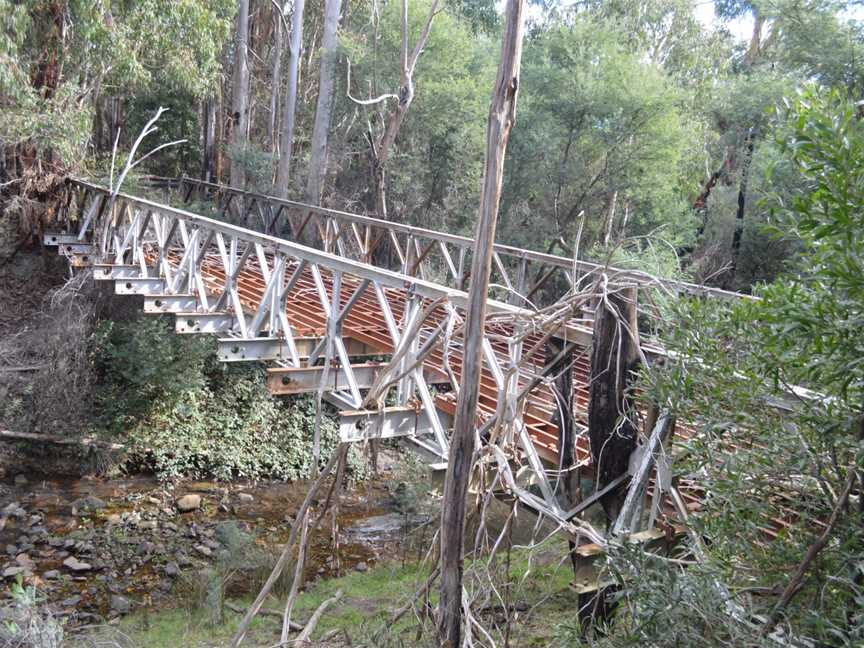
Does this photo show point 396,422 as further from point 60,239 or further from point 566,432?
point 60,239

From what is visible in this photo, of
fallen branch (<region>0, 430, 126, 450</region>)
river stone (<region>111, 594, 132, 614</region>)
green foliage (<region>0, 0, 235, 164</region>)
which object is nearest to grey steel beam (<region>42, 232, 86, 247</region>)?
green foliage (<region>0, 0, 235, 164</region>)

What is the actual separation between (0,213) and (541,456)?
10.7 m

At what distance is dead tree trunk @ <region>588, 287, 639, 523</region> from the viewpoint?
10.4ft

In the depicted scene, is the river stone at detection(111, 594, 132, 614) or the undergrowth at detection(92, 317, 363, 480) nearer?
the river stone at detection(111, 594, 132, 614)

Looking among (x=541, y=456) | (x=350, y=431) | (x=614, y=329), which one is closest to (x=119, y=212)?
(x=350, y=431)

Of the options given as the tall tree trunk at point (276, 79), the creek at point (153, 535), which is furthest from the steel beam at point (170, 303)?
the tall tree trunk at point (276, 79)

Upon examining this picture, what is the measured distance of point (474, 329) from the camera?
1.88m

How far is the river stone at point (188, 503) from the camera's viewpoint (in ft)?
29.5

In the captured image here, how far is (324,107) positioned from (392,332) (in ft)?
36.9

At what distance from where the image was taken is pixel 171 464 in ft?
32.4

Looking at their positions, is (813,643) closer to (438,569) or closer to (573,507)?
(438,569)

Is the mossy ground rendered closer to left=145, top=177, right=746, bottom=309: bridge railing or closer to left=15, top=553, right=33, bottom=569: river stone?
left=15, top=553, right=33, bottom=569: river stone

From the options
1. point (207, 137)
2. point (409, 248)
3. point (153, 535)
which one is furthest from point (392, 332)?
point (207, 137)

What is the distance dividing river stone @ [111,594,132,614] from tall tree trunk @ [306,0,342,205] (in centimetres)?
879
